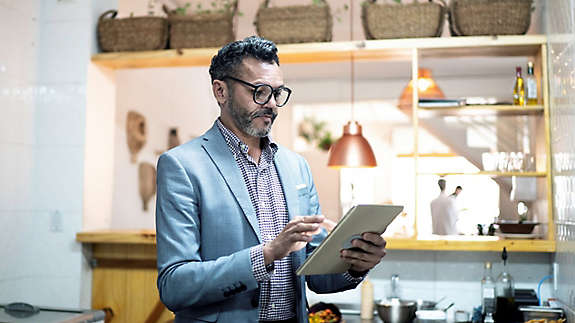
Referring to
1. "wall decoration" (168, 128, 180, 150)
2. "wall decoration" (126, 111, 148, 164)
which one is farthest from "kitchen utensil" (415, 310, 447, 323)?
"wall decoration" (168, 128, 180, 150)

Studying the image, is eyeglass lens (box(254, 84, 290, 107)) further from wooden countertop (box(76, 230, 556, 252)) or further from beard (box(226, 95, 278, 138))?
wooden countertop (box(76, 230, 556, 252))

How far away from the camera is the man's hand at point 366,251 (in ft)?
5.19

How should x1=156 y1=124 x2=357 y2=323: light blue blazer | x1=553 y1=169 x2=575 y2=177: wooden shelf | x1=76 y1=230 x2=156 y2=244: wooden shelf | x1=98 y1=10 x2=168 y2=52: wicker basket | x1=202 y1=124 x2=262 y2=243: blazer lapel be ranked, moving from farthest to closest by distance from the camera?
x1=98 y1=10 x2=168 y2=52: wicker basket
x1=76 y1=230 x2=156 y2=244: wooden shelf
x1=553 y1=169 x2=575 y2=177: wooden shelf
x1=202 y1=124 x2=262 y2=243: blazer lapel
x1=156 y1=124 x2=357 y2=323: light blue blazer

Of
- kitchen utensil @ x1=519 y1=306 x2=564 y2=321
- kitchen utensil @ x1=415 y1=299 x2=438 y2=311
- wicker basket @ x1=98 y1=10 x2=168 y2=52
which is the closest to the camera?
kitchen utensil @ x1=519 y1=306 x2=564 y2=321

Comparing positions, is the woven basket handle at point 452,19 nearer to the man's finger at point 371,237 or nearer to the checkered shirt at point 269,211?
the checkered shirt at point 269,211

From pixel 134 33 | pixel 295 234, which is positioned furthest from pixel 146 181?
pixel 295 234

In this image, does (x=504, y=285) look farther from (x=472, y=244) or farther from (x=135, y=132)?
(x=135, y=132)

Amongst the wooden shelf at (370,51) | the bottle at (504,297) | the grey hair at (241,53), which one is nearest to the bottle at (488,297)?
the bottle at (504,297)

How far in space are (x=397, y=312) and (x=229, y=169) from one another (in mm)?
1402

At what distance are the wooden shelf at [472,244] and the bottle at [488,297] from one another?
0.32 ft

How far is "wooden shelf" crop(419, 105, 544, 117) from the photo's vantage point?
298 centimetres

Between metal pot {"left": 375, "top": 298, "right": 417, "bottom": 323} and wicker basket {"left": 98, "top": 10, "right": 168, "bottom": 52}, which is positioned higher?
wicker basket {"left": 98, "top": 10, "right": 168, "bottom": 52}

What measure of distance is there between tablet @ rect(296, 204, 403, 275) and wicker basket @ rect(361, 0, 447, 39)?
5.59 feet

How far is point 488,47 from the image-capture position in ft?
9.96
